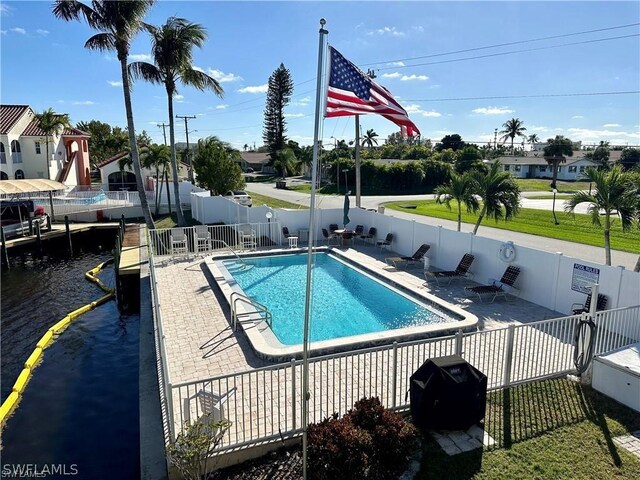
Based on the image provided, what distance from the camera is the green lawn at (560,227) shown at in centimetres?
1939

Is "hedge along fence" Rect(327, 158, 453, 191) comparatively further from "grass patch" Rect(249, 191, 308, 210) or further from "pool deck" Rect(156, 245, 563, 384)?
"pool deck" Rect(156, 245, 563, 384)

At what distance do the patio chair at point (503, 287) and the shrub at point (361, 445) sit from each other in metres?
7.06

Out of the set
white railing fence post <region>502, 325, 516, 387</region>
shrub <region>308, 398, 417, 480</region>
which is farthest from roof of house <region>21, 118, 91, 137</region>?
white railing fence post <region>502, 325, 516, 387</region>

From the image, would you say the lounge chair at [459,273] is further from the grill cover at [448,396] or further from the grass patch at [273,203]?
the grass patch at [273,203]

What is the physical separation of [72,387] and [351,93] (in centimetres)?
842

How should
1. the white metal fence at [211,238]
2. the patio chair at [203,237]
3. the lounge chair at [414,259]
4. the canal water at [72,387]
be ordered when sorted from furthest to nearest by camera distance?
1. the patio chair at [203,237]
2. the white metal fence at [211,238]
3. the lounge chair at [414,259]
4. the canal water at [72,387]

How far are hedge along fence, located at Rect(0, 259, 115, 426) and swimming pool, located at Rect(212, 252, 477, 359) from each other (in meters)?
4.06

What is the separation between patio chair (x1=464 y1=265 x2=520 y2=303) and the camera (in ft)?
37.9

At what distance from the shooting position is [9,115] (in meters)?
35.9

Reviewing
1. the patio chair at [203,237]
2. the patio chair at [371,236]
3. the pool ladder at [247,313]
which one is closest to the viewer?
the pool ladder at [247,313]

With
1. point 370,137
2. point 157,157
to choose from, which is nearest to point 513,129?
point 370,137

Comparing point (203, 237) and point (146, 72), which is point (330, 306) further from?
point (146, 72)

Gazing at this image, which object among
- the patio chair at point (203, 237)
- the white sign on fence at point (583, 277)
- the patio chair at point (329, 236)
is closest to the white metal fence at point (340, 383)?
the white sign on fence at point (583, 277)

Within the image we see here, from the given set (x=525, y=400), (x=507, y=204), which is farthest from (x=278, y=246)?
(x=525, y=400)
